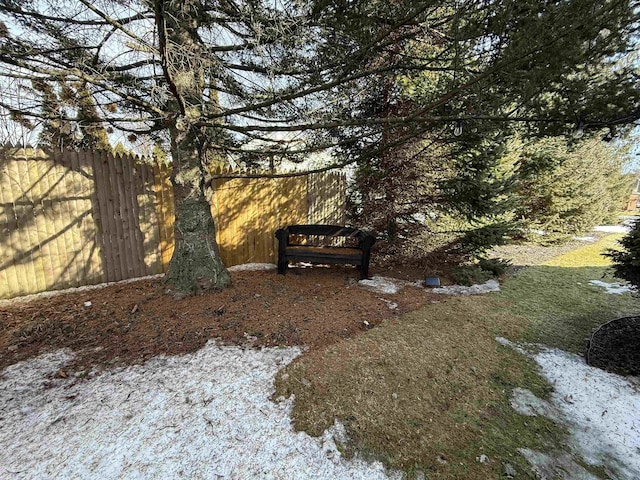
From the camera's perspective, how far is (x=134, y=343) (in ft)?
9.21

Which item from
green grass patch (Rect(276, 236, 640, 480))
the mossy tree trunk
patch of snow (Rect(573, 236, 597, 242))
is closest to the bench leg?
the mossy tree trunk

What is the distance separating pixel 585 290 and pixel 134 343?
693 centimetres

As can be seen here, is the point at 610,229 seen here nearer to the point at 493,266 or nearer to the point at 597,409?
the point at 493,266

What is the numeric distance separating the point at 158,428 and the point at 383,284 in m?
3.82

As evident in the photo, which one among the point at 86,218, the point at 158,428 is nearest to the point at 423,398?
the point at 158,428

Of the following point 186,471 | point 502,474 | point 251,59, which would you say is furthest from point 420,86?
point 186,471

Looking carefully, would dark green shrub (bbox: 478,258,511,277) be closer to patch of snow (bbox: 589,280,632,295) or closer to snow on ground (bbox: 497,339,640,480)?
patch of snow (bbox: 589,280,632,295)

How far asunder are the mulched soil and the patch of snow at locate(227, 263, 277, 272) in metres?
4.58

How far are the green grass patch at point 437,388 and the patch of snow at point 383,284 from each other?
2.73ft

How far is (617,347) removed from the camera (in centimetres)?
314

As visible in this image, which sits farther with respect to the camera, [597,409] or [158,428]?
[597,409]

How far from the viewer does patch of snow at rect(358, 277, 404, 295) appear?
472 cm

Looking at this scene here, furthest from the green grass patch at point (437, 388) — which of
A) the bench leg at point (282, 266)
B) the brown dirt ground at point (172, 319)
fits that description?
Answer: the bench leg at point (282, 266)

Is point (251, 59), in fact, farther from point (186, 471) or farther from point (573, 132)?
point (186, 471)
